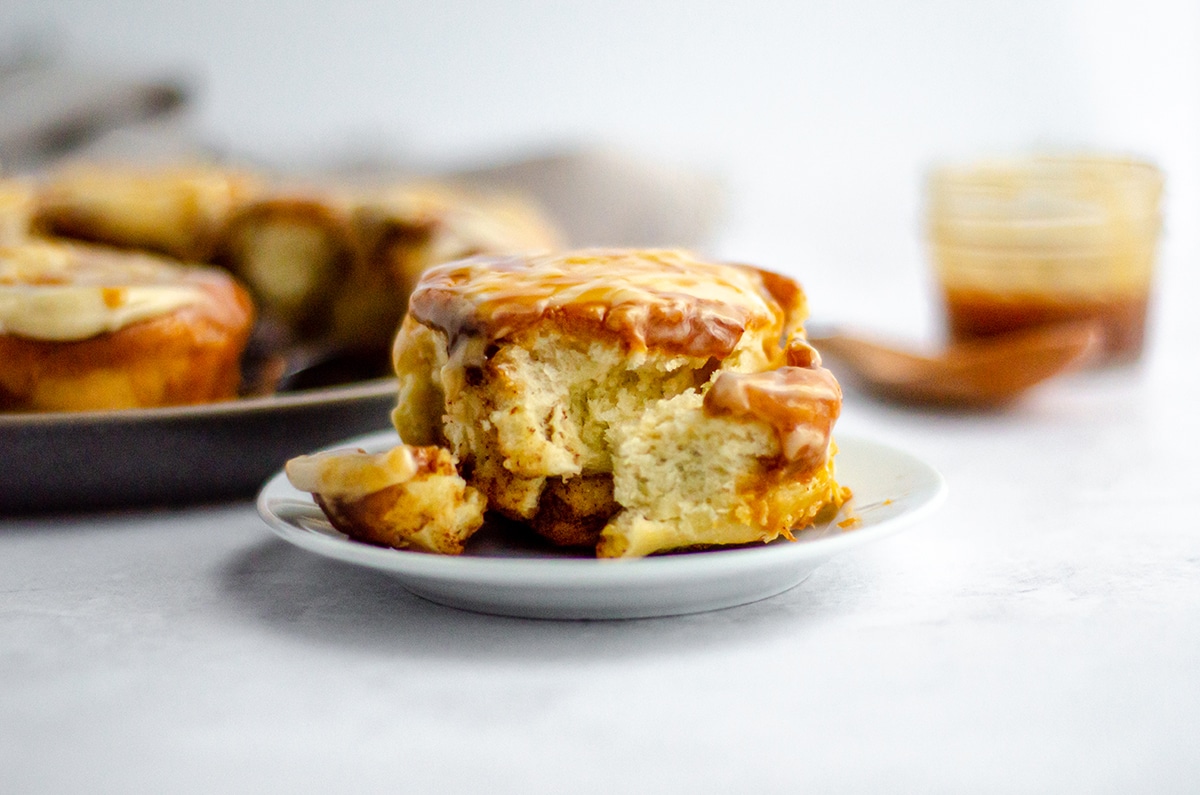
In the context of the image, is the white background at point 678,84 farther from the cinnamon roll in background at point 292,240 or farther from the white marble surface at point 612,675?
the white marble surface at point 612,675

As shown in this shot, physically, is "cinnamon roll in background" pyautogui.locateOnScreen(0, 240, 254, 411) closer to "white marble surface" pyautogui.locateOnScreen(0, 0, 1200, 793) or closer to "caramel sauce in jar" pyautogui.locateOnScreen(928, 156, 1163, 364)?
"white marble surface" pyautogui.locateOnScreen(0, 0, 1200, 793)

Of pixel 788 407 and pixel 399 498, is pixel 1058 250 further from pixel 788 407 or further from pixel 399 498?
pixel 399 498

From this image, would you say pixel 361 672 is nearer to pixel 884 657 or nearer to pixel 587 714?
pixel 587 714

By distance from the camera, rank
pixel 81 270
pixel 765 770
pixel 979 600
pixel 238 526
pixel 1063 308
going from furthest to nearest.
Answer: pixel 1063 308
pixel 81 270
pixel 238 526
pixel 979 600
pixel 765 770

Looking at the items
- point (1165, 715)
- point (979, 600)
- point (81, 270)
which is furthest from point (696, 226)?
point (1165, 715)

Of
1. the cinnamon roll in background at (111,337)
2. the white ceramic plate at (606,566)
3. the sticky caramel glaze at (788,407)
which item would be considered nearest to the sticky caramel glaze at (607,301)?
the sticky caramel glaze at (788,407)

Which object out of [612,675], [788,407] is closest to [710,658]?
[612,675]
